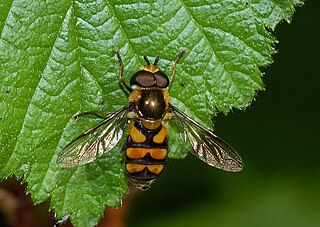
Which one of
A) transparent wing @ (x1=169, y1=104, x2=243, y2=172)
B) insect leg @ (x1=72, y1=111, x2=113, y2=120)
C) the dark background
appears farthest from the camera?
the dark background

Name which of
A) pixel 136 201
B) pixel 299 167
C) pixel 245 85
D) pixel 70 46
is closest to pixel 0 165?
pixel 70 46

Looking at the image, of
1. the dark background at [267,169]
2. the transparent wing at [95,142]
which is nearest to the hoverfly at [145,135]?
the transparent wing at [95,142]

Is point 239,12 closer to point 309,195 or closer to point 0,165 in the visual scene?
point 0,165

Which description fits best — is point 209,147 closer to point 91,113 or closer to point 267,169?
point 91,113

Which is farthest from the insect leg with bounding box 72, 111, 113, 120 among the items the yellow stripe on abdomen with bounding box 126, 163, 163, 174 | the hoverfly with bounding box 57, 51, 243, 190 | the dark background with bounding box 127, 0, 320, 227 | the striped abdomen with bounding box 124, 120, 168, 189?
the dark background with bounding box 127, 0, 320, 227

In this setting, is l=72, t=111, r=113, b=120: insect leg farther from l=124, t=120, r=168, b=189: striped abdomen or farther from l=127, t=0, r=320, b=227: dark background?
l=127, t=0, r=320, b=227: dark background

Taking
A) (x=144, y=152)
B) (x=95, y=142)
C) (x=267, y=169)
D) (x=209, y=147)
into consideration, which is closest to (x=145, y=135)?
(x=144, y=152)

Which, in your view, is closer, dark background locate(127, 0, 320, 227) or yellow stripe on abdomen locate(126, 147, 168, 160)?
yellow stripe on abdomen locate(126, 147, 168, 160)

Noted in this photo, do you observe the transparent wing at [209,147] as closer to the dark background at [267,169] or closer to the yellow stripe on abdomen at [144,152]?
the yellow stripe on abdomen at [144,152]
